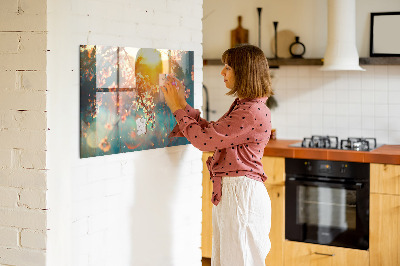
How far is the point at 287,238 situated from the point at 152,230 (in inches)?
70.8

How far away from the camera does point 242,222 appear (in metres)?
2.85

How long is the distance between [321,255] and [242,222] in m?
1.79

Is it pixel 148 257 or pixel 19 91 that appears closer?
pixel 19 91

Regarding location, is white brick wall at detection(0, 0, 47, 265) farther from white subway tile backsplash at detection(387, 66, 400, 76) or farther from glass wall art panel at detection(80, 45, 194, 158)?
white subway tile backsplash at detection(387, 66, 400, 76)

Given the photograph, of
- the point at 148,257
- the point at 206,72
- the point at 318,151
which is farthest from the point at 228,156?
the point at 206,72

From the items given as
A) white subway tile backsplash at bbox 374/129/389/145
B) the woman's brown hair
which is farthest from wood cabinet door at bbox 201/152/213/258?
the woman's brown hair

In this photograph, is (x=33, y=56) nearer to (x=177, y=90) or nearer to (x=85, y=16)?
(x=85, y=16)

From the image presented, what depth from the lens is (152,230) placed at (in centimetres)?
302

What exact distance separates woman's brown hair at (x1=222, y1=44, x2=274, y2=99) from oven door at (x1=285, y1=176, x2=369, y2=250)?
1.71m

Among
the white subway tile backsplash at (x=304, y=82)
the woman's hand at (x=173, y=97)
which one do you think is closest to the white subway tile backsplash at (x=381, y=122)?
the white subway tile backsplash at (x=304, y=82)

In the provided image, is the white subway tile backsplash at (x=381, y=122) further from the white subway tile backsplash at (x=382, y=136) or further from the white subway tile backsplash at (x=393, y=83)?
the white subway tile backsplash at (x=393, y=83)

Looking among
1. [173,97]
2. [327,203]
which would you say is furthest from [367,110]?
[173,97]

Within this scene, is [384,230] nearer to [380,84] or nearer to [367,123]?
[367,123]

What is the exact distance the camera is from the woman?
2.79 m
